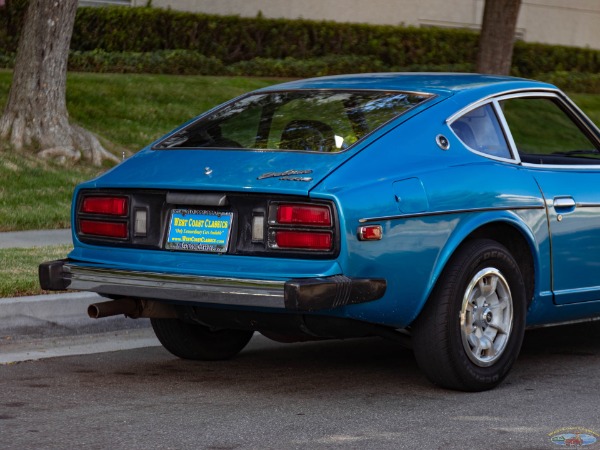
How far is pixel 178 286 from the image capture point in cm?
566

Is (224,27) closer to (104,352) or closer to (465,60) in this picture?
(465,60)

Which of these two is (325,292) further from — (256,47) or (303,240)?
(256,47)

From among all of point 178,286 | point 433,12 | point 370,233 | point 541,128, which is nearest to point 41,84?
point 541,128

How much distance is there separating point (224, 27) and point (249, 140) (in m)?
14.9

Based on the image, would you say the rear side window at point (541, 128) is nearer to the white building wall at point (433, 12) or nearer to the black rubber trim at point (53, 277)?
the white building wall at point (433, 12)

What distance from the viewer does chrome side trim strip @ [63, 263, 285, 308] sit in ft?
17.9

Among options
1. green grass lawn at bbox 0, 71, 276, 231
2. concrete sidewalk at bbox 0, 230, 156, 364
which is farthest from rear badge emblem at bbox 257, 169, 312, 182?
green grass lawn at bbox 0, 71, 276, 231

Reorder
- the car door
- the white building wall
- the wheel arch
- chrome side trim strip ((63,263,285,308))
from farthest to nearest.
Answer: the white building wall
the car door
the wheel arch
chrome side trim strip ((63,263,285,308))

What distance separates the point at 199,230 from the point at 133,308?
678 mm

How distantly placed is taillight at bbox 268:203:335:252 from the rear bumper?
0.17 meters

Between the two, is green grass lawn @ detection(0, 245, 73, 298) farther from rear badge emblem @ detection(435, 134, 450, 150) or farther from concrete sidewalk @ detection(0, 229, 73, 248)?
rear badge emblem @ detection(435, 134, 450, 150)

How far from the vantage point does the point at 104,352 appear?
720 centimetres

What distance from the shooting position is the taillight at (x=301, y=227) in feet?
18.0

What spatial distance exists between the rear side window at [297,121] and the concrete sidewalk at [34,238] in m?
3.95
